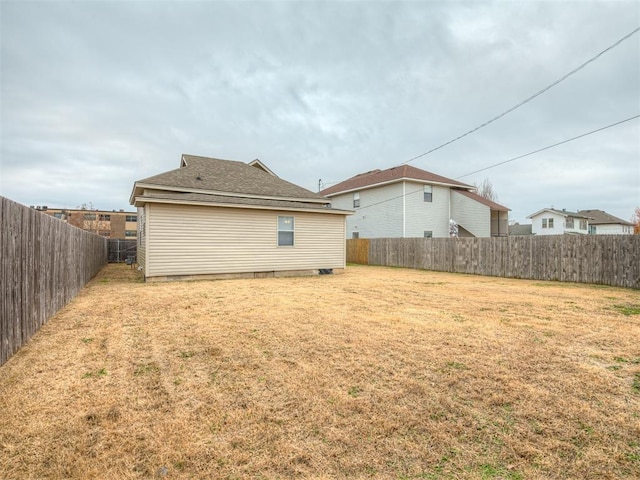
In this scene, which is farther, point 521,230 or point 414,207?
point 521,230

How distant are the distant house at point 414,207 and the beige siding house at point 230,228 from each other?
8813mm

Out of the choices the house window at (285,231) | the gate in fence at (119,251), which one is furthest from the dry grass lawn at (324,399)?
the gate in fence at (119,251)

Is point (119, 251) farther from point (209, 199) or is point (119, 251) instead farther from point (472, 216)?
point (472, 216)

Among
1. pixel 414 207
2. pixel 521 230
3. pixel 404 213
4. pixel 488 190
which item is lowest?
pixel 521 230

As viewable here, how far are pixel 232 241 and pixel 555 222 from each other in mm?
46287

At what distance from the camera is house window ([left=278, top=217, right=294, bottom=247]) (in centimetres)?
1330

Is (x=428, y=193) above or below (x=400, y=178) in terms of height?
below

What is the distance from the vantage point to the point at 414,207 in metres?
22.7

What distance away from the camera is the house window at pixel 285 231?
13305 mm

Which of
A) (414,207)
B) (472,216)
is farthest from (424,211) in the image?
(472,216)

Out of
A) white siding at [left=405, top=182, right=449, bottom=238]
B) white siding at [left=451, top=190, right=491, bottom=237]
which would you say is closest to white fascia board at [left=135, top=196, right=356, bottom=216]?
white siding at [left=405, top=182, right=449, bottom=238]

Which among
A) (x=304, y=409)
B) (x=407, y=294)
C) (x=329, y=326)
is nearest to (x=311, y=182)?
(x=407, y=294)

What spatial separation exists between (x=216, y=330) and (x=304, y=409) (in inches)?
108

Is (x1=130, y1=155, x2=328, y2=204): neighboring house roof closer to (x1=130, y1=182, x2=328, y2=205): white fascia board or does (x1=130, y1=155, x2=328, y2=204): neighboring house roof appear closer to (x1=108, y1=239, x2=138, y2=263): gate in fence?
(x1=130, y1=182, x2=328, y2=205): white fascia board
